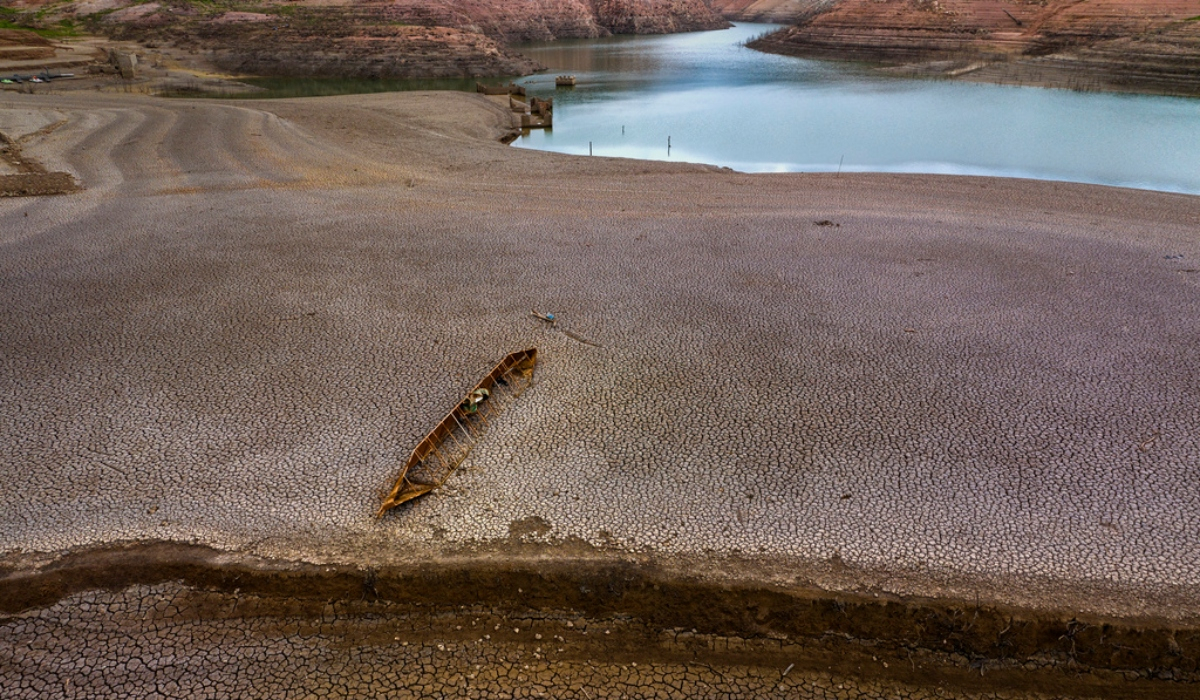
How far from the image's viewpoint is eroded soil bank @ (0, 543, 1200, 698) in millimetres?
3057

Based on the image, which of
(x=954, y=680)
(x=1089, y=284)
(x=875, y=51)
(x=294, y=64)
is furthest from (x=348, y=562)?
(x=875, y=51)

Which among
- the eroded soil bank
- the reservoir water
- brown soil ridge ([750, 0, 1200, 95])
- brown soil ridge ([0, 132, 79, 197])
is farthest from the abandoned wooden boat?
brown soil ridge ([750, 0, 1200, 95])

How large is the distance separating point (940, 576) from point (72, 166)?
1391cm

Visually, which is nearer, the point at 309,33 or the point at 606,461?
the point at 606,461

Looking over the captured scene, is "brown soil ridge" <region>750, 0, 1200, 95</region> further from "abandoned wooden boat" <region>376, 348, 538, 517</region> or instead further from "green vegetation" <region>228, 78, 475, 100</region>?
"abandoned wooden boat" <region>376, 348, 538, 517</region>

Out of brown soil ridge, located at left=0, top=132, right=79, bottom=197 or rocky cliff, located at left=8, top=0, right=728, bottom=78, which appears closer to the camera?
brown soil ridge, located at left=0, top=132, right=79, bottom=197

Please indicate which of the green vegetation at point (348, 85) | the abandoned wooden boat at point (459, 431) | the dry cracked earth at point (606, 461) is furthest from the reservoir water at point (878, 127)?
the abandoned wooden boat at point (459, 431)

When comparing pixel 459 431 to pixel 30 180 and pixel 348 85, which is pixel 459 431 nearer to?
pixel 30 180

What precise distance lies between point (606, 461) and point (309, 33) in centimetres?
5016

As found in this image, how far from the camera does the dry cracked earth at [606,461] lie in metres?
3.20

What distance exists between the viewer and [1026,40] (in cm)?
4803

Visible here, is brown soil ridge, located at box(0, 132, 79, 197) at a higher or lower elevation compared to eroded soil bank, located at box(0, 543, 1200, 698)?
higher

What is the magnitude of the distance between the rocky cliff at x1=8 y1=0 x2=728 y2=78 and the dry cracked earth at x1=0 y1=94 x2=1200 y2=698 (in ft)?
124

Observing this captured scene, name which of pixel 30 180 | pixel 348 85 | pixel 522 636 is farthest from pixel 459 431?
pixel 348 85
